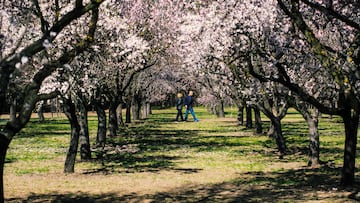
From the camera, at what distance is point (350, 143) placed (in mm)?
15977

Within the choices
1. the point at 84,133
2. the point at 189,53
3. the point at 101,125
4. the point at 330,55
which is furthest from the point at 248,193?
the point at 189,53

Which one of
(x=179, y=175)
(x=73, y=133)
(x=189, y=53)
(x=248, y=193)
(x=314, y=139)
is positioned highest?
(x=189, y=53)

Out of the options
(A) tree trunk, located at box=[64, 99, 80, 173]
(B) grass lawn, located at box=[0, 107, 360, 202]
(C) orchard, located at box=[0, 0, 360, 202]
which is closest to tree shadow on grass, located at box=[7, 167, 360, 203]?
(B) grass lawn, located at box=[0, 107, 360, 202]

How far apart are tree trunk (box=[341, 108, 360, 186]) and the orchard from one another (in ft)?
0.09

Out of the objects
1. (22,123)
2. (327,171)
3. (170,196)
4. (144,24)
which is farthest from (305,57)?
(144,24)

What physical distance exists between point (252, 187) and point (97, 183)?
16.1 ft

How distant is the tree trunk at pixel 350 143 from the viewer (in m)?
15.6

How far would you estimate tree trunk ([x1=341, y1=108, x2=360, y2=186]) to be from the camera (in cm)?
1564

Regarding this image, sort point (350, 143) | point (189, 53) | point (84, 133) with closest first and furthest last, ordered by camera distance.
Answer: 1. point (350, 143)
2. point (84, 133)
3. point (189, 53)

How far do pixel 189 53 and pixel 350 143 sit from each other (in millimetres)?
20246

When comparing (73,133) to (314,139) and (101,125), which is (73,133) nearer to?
(314,139)

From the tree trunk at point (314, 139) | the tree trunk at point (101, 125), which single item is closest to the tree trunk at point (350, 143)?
the tree trunk at point (314, 139)

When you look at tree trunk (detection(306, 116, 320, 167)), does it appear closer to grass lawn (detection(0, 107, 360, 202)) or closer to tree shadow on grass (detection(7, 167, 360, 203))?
grass lawn (detection(0, 107, 360, 202))

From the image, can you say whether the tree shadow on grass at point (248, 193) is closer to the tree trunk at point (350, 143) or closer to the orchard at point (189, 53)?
the tree trunk at point (350, 143)
